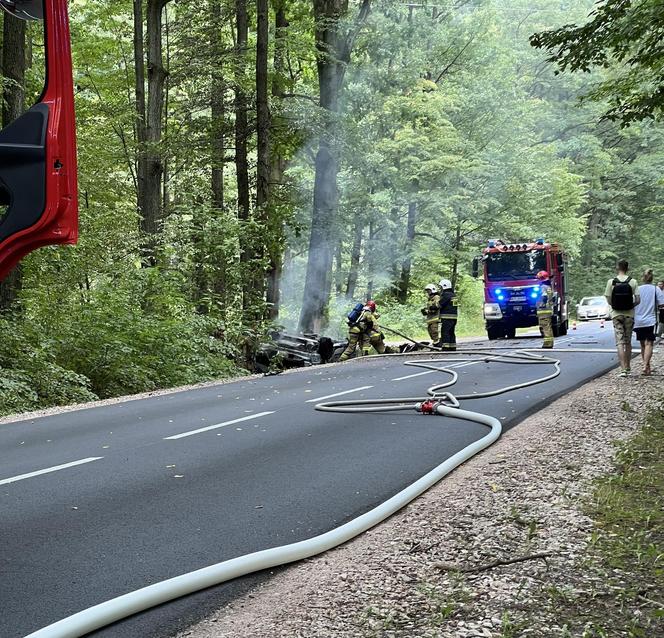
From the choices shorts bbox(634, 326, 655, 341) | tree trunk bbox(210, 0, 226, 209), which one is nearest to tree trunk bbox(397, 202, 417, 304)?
tree trunk bbox(210, 0, 226, 209)

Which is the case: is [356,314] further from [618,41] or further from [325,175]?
[618,41]

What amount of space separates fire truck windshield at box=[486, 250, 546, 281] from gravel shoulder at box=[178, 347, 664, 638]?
19367 millimetres

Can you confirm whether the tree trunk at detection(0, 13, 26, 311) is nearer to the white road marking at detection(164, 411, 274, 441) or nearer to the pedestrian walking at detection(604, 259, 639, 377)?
the white road marking at detection(164, 411, 274, 441)

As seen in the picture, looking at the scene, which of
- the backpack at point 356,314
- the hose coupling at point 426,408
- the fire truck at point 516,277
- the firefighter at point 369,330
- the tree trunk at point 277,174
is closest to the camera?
the hose coupling at point 426,408

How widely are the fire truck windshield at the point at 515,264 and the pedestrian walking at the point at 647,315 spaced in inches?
470

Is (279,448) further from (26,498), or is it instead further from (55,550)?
(55,550)

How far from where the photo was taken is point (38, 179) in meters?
2.85

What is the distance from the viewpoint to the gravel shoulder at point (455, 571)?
142 inches

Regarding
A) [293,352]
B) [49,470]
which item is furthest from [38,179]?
[293,352]

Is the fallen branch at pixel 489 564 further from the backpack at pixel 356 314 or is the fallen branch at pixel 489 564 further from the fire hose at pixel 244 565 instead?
the backpack at pixel 356 314

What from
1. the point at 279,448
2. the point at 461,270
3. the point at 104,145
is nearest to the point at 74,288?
the point at 104,145

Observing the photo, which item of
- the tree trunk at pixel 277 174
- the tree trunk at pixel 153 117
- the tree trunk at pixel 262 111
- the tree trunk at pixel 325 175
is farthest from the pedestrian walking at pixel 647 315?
the tree trunk at pixel 325 175

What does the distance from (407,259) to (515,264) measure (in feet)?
32.0

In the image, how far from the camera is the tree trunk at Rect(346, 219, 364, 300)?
1345 inches
